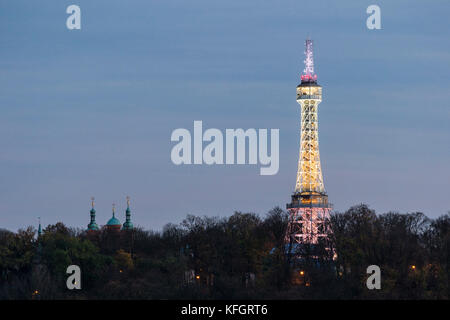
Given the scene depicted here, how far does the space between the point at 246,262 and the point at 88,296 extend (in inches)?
808

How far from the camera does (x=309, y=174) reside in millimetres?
155875

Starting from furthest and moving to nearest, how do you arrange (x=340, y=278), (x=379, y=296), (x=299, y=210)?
1. (x=299, y=210)
2. (x=340, y=278)
3. (x=379, y=296)

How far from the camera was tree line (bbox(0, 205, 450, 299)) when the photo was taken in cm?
10981

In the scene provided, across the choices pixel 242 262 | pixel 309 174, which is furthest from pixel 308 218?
pixel 242 262

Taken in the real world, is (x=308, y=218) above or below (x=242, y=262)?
above

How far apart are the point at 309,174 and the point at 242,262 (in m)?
30.3

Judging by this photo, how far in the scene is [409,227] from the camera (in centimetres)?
14288

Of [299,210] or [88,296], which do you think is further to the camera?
[299,210]

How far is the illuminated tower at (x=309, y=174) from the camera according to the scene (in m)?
150

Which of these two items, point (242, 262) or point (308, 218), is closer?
point (242, 262)

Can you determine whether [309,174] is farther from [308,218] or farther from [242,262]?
[242,262]
